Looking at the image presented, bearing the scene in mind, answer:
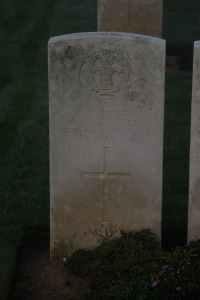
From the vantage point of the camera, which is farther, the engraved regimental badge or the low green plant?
the engraved regimental badge

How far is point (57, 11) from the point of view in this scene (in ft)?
56.4

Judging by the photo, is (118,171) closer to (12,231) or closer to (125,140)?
(125,140)

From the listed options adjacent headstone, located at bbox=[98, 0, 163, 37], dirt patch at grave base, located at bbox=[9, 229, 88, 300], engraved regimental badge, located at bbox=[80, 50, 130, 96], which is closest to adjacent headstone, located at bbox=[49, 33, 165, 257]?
engraved regimental badge, located at bbox=[80, 50, 130, 96]

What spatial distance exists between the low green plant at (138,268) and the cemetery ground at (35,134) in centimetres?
41

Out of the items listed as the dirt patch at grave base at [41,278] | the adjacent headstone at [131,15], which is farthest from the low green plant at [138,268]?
the adjacent headstone at [131,15]

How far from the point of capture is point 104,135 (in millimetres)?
5496

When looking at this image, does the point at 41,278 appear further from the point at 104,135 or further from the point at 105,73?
the point at 105,73

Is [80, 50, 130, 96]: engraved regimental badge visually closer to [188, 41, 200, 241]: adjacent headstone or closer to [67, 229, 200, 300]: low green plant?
[188, 41, 200, 241]: adjacent headstone

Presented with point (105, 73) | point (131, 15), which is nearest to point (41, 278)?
point (105, 73)

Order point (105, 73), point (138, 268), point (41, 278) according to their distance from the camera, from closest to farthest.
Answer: point (138, 268), point (105, 73), point (41, 278)

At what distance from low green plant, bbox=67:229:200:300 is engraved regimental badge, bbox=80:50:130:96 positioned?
3.78ft

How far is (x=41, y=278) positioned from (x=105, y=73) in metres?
1.67

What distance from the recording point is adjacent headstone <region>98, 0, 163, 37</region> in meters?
12.0

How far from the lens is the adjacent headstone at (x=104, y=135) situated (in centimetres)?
534
